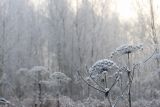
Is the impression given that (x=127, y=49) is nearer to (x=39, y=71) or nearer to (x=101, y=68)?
(x=101, y=68)

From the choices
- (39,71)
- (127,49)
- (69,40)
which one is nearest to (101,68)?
(127,49)

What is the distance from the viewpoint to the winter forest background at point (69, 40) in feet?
62.3

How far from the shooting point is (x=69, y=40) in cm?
2455

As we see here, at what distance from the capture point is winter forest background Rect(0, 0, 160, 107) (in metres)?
19.0

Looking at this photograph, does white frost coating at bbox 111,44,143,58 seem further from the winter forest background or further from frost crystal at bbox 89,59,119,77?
the winter forest background

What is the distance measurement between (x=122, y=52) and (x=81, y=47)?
1692 centimetres

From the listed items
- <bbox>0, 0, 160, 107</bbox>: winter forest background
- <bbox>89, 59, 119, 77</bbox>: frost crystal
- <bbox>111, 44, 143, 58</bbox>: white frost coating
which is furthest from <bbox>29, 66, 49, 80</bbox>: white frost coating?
<bbox>89, 59, 119, 77</bbox>: frost crystal

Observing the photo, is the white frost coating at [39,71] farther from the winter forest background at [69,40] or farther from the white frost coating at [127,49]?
the white frost coating at [127,49]

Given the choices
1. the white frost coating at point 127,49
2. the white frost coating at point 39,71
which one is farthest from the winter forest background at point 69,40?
the white frost coating at point 127,49

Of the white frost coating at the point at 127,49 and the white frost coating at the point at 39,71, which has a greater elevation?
the white frost coating at the point at 127,49

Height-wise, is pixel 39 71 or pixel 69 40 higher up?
pixel 69 40

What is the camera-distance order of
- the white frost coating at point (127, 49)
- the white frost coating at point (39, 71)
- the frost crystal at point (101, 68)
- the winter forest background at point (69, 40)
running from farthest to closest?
the winter forest background at point (69, 40), the white frost coating at point (39, 71), the white frost coating at point (127, 49), the frost crystal at point (101, 68)

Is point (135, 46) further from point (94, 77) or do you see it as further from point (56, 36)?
point (56, 36)

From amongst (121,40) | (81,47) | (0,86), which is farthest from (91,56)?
(0,86)
